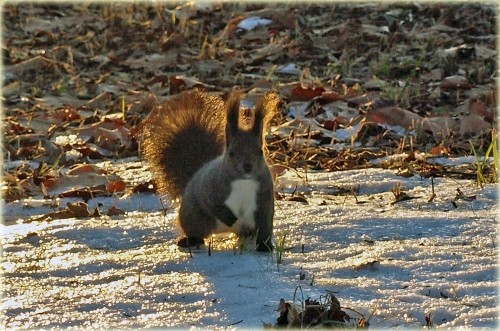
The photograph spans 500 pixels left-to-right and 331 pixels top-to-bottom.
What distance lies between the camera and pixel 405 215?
15.3 feet

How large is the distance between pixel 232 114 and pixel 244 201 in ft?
1.35

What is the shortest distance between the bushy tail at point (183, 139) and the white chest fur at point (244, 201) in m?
0.58

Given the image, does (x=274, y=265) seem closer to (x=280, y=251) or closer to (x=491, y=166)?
(x=280, y=251)

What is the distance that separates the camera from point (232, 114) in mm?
4516

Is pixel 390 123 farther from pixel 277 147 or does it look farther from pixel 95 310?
pixel 95 310

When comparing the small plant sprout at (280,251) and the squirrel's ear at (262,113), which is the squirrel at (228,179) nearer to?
the squirrel's ear at (262,113)

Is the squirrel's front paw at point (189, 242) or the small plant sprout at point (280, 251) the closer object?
the small plant sprout at point (280, 251)

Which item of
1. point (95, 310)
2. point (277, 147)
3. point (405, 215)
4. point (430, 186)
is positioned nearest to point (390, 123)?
point (277, 147)

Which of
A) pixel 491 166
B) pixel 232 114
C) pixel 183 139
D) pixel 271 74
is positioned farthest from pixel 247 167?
pixel 271 74

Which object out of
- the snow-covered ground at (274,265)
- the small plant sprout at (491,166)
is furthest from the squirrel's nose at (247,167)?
the small plant sprout at (491,166)

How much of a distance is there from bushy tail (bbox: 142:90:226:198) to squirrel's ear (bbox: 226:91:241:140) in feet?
1.41

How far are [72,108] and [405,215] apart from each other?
12.2 feet

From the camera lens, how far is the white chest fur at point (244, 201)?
4379 mm

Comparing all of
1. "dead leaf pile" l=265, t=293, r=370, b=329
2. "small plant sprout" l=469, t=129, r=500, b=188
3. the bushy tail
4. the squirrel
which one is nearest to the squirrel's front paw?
the squirrel
